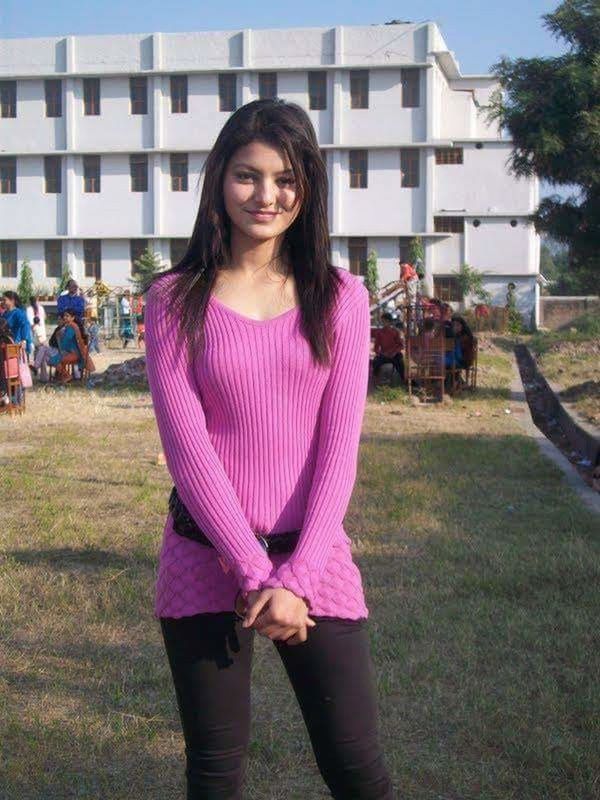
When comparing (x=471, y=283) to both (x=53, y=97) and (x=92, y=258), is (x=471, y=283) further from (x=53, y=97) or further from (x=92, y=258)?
(x=53, y=97)

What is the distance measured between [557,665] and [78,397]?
1245cm

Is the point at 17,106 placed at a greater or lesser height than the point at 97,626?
greater

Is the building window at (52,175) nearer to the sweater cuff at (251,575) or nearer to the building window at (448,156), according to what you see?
the building window at (448,156)

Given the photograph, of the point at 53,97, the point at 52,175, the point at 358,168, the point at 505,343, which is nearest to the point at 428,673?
the point at 505,343

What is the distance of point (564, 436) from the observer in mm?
14570

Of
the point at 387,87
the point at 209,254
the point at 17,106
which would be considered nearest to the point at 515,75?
the point at 209,254

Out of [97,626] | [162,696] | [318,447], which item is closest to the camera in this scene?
[318,447]

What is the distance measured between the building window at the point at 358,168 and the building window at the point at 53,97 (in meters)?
12.2

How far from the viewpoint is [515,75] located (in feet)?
54.2

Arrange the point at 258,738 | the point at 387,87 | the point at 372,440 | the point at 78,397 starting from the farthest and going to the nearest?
the point at 387,87 → the point at 78,397 → the point at 372,440 → the point at 258,738

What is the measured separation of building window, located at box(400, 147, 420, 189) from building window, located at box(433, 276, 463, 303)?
154 inches

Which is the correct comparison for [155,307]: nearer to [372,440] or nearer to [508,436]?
[372,440]

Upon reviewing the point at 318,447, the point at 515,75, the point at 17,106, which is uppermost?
the point at 17,106

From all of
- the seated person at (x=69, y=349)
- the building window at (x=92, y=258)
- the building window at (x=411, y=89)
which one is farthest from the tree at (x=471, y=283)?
the seated person at (x=69, y=349)
